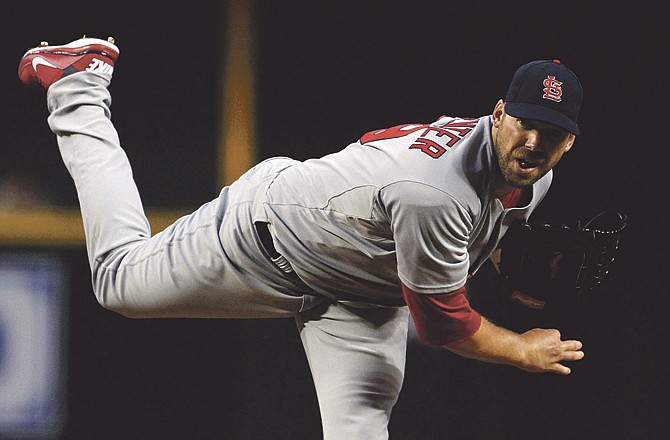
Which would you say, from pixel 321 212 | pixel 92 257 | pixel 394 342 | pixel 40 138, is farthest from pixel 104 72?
pixel 40 138

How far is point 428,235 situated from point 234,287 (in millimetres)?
478

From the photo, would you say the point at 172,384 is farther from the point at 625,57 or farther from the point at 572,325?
the point at 625,57

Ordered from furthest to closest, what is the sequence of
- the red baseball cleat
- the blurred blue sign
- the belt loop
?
the blurred blue sign, the red baseball cleat, the belt loop

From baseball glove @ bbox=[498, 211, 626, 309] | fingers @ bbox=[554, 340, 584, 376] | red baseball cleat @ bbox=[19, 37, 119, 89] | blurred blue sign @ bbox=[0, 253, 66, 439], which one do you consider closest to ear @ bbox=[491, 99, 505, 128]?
baseball glove @ bbox=[498, 211, 626, 309]

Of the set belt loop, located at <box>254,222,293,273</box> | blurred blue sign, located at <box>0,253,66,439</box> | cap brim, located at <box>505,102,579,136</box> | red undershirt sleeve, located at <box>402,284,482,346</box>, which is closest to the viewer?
cap brim, located at <box>505,102,579,136</box>

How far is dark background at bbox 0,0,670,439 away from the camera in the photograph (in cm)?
329

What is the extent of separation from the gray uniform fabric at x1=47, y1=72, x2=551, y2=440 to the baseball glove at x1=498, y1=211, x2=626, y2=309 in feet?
0.21

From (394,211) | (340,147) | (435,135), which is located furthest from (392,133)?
(340,147)

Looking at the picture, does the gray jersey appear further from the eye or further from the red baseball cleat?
the red baseball cleat

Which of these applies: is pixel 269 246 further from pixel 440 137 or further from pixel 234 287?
pixel 440 137

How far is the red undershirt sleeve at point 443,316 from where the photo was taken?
189 centimetres

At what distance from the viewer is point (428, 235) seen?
1801mm

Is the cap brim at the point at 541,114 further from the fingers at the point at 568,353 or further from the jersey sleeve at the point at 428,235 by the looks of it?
the fingers at the point at 568,353

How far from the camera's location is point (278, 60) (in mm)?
3744
